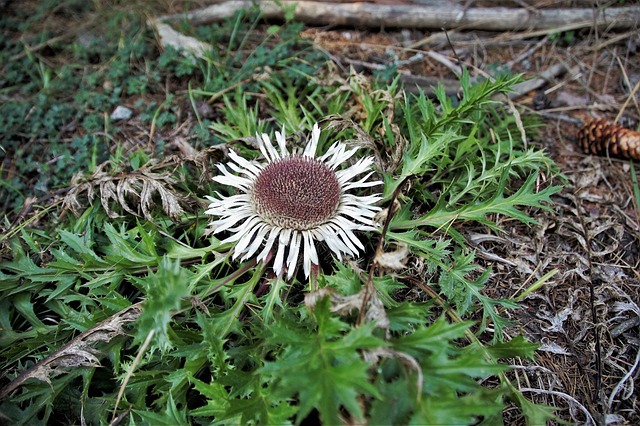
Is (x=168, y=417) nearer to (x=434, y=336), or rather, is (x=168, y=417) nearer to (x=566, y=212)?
(x=434, y=336)

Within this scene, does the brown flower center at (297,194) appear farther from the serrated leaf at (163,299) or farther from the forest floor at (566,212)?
the forest floor at (566,212)

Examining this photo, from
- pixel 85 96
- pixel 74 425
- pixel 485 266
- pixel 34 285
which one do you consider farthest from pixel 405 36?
pixel 74 425

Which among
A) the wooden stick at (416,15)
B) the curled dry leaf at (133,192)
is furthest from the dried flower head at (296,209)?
the wooden stick at (416,15)

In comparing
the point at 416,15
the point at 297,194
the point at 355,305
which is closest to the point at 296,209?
the point at 297,194

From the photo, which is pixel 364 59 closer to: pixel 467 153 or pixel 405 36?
pixel 405 36

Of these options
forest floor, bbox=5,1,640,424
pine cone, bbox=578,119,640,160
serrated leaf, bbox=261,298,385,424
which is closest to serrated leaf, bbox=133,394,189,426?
serrated leaf, bbox=261,298,385,424

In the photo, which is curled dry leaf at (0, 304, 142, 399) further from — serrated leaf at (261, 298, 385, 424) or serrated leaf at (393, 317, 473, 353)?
serrated leaf at (393, 317, 473, 353)
